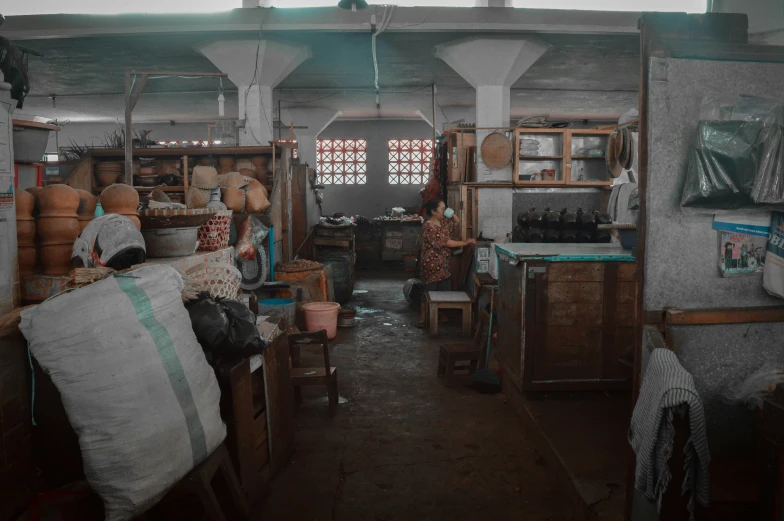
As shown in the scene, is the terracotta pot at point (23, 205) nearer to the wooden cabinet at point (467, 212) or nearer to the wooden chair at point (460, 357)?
the wooden chair at point (460, 357)

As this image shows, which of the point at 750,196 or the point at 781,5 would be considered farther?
the point at 781,5

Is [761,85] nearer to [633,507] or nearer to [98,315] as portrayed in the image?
[633,507]

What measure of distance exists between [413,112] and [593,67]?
616 cm

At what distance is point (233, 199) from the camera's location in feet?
20.7

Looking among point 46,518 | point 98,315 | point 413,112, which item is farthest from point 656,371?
point 413,112

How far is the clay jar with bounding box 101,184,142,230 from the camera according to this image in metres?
3.01

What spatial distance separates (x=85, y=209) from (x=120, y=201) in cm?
25

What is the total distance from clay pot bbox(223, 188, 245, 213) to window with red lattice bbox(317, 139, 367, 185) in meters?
→ 10.7

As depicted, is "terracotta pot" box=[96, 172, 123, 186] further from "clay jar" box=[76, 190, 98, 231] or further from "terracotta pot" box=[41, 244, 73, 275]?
"terracotta pot" box=[41, 244, 73, 275]

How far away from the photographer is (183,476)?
84.9 inches

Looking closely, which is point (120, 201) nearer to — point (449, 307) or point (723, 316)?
point (723, 316)

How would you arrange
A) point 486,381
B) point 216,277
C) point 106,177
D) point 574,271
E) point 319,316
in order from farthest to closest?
point 106,177, point 319,316, point 486,381, point 574,271, point 216,277

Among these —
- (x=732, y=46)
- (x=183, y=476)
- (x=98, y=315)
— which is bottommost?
(x=183, y=476)

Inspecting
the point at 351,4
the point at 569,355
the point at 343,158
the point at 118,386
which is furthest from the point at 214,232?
the point at 343,158
